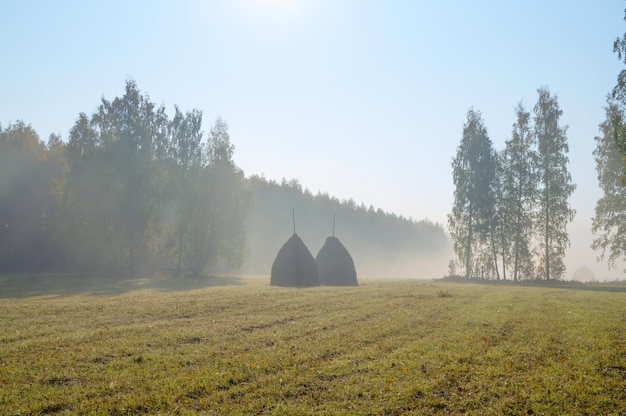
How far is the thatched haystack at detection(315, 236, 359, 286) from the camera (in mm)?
45062

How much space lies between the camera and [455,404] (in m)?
8.48

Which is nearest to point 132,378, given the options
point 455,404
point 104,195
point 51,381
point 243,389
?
point 51,381

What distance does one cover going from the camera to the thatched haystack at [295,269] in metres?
42.2

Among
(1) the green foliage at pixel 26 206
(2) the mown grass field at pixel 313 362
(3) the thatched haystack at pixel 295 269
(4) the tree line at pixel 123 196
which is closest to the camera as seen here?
Answer: (2) the mown grass field at pixel 313 362

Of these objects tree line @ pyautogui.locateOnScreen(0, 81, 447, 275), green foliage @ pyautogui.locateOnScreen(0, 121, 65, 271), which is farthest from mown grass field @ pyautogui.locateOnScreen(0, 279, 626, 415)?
green foliage @ pyautogui.locateOnScreen(0, 121, 65, 271)

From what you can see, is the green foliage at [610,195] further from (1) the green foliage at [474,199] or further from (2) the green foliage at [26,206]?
(2) the green foliage at [26,206]

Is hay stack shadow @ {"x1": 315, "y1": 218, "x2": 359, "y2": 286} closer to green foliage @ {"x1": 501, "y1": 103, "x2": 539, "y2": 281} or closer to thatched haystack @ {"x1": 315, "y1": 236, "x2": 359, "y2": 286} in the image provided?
thatched haystack @ {"x1": 315, "y1": 236, "x2": 359, "y2": 286}

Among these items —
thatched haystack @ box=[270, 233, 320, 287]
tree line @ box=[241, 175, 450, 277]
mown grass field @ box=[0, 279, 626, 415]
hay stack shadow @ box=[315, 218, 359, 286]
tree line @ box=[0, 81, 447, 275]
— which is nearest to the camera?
mown grass field @ box=[0, 279, 626, 415]

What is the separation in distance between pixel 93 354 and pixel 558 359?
11761 mm

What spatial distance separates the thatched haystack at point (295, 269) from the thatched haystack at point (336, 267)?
2691 mm

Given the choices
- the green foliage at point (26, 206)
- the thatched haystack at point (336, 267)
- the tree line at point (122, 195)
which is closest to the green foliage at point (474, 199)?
the thatched haystack at point (336, 267)

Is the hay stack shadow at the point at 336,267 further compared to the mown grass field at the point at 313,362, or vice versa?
the hay stack shadow at the point at 336,267

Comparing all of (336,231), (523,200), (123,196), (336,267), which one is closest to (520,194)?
(523,200)

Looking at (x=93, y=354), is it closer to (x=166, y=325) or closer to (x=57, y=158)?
(x=166, y=325)
